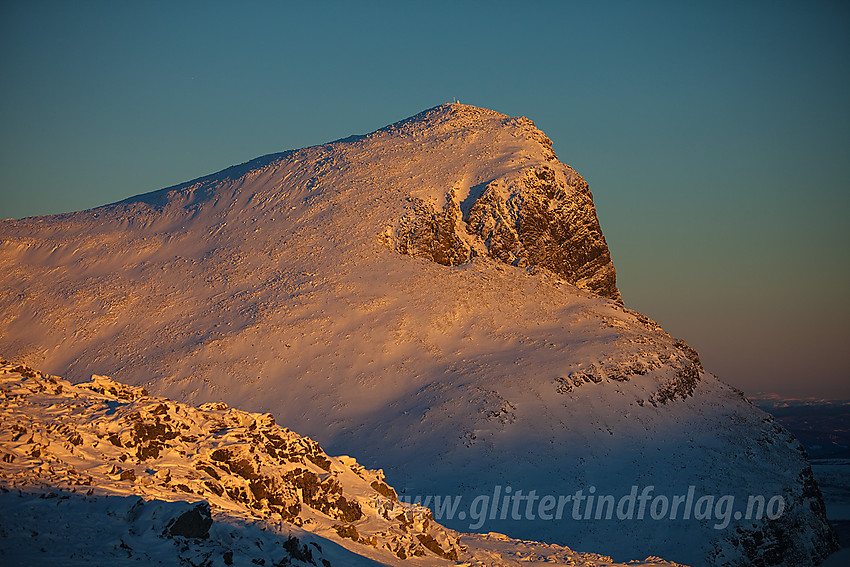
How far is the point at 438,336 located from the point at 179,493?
58721 millimetres

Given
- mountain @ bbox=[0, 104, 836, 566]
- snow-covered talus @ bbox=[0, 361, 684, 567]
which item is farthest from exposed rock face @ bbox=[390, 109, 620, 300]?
snow-covered talus @ bbox=[0, 361, 684, 567]

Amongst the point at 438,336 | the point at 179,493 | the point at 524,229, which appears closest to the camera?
the point at 179,493

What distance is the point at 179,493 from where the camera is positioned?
22.5 meters

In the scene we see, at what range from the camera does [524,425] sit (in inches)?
2598

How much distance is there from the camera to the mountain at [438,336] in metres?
60.1

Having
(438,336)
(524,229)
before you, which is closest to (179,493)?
(438,336)

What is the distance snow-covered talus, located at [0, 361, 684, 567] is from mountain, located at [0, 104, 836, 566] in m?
24.2

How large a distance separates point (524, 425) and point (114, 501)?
50.0 meters

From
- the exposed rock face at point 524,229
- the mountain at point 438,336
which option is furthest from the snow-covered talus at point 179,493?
the exposed rock face at point 524,229

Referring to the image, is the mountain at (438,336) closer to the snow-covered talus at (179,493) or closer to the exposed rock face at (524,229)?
the exposed rock face at (524,229)

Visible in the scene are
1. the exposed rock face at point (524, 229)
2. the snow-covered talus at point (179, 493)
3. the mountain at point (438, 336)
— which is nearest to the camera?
the snow-covered talus at point (179, 493)

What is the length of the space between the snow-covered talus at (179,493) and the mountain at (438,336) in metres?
24.2

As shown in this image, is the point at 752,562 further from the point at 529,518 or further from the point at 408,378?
the point at 408,378

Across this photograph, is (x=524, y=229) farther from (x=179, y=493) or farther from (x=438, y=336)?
(x=179, y=493)
